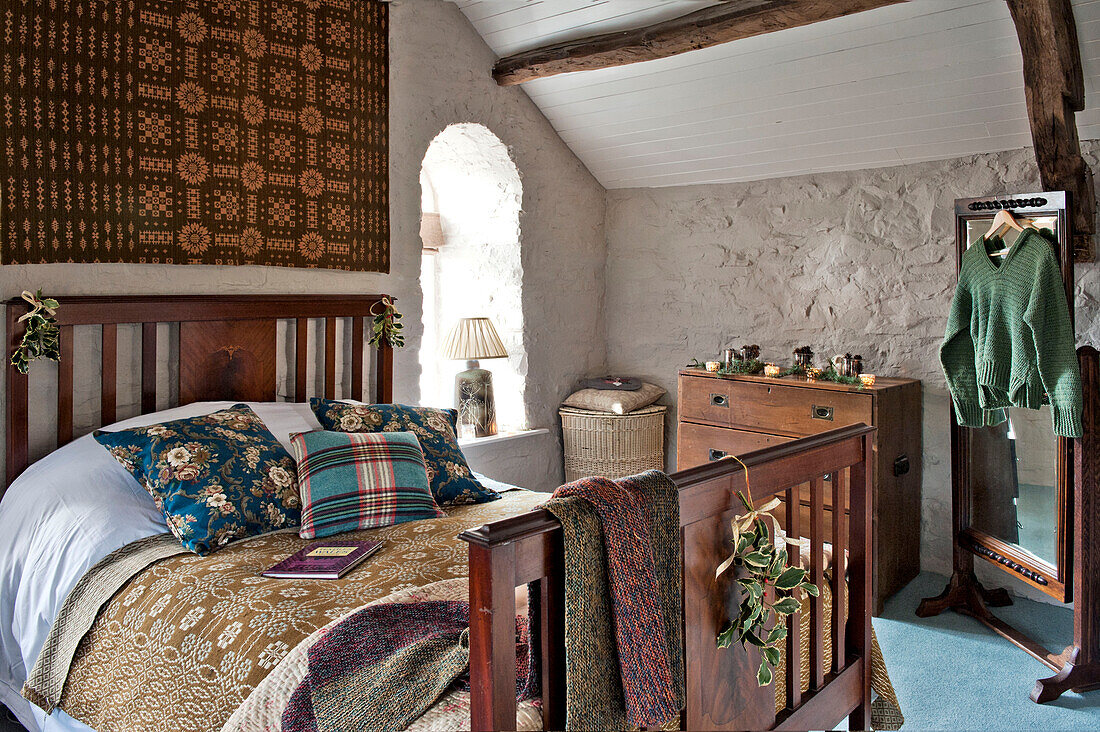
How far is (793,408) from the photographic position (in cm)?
352

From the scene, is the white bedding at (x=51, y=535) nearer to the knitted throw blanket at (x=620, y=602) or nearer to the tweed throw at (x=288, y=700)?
the tweed throw at (x=288, y=700)

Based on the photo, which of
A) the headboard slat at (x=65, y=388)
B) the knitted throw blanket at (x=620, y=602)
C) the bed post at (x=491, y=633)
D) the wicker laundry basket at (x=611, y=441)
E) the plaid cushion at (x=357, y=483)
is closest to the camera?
the bed post at (x=491, y=633)

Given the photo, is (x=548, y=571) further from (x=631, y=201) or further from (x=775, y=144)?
(x=631, y=201)

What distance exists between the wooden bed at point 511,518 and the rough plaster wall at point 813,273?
3.10 ft

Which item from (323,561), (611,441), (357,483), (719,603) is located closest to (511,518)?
(719,603)

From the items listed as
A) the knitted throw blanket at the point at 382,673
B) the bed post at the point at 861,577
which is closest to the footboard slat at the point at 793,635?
the bed post at the point at 861,577

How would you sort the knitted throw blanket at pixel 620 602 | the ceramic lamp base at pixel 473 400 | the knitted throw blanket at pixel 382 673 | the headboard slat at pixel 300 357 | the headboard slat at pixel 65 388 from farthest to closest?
the ceramic lamp base at pixel 473 400, the headboard slat at pixel 300 357, the headboard slat at pixel 65 388, the knitted throw blanket at pixel 382 673, the knitted throw blanket at pixel 620 602

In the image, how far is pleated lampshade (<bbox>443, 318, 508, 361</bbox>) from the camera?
387 centimetres

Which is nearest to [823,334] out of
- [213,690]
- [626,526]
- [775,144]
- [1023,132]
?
[775,144]

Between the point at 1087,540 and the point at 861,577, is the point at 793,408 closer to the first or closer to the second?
the point at 1087,540

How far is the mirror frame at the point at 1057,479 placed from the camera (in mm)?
2713

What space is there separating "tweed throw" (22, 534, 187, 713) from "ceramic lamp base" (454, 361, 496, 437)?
195cm

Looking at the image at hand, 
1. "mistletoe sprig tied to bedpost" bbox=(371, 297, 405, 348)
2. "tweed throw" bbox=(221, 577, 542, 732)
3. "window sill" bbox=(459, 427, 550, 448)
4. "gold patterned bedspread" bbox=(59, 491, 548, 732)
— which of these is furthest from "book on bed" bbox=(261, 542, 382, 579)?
"window sill" bbox=(459, 427, 550, 448)

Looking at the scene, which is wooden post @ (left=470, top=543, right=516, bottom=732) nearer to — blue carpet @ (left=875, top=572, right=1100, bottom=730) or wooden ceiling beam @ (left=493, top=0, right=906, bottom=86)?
blue carpet @ (left=875, top=572, right=1100, bottom=730)
